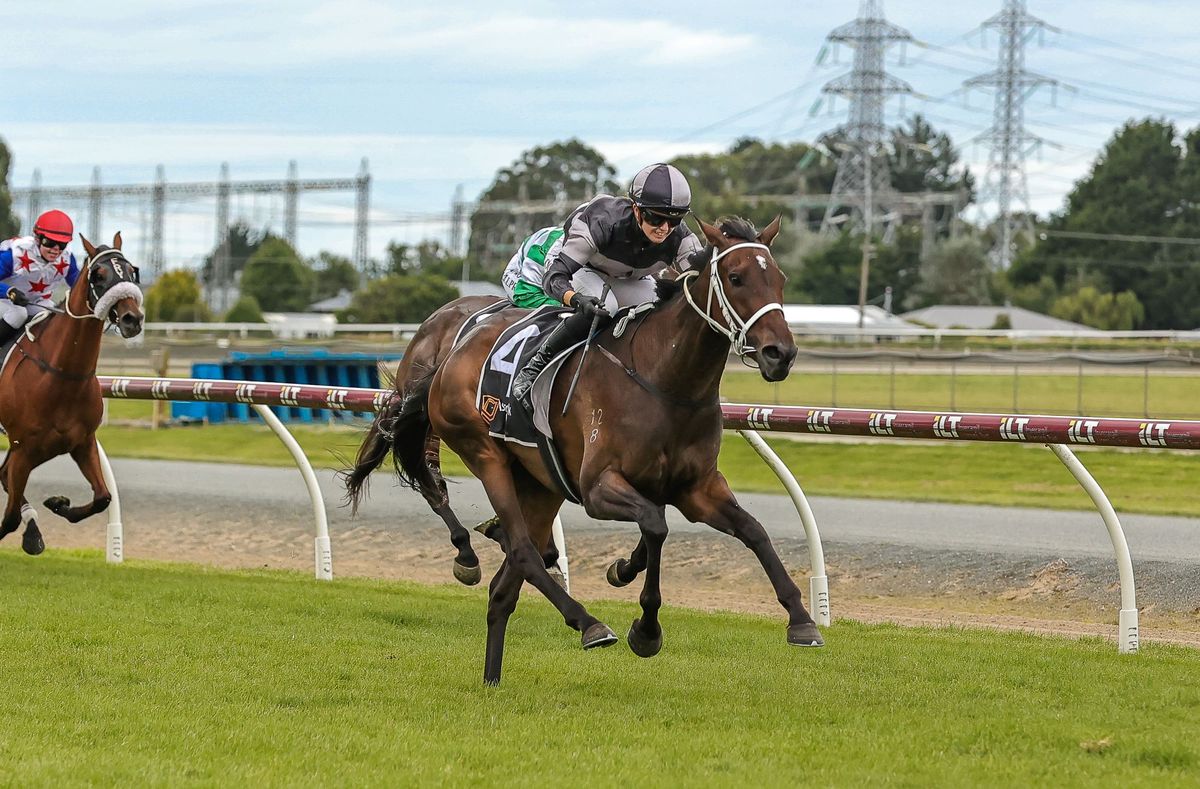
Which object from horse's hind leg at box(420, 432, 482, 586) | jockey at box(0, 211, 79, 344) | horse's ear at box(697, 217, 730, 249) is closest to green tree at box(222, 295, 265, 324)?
jockey at box(0, 211, 79, 344)

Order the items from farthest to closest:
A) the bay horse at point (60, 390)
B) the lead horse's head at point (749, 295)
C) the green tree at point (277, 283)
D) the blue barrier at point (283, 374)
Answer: the green tree at point (277, 283) → the blue barrier at point (283, 374) → the bay horse at point (60, 390) → the lead horse's head at point (749, 295)

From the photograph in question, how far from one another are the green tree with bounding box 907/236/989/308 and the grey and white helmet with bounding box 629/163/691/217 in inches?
2589

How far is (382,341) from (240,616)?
33069mm

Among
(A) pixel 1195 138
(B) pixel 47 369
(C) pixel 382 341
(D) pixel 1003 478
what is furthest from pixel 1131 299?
(B) pixel 47 369

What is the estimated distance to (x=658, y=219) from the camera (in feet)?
19.7

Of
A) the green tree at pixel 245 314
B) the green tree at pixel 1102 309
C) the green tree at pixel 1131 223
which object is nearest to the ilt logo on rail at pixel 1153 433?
the green tree at pixel 245 314

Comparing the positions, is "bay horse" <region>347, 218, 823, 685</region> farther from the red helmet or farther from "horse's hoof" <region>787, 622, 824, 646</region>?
the red helmet

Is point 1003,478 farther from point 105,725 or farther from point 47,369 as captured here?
point 105,725

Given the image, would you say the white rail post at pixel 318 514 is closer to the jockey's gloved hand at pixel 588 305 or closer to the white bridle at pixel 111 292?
the white bridle at pixel 111 292

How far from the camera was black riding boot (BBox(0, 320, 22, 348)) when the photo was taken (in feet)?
30.8

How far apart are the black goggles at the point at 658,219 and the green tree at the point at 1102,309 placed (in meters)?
55.0

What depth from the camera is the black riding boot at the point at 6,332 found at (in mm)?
9391

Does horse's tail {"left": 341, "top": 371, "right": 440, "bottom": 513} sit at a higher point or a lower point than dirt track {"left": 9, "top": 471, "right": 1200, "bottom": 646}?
higher

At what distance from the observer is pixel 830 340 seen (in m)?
43.0
